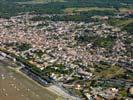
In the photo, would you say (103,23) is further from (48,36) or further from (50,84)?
(50,84)

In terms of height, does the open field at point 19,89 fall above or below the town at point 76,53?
above

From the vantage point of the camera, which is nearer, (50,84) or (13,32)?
(50,84)

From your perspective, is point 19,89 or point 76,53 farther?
point 76,53

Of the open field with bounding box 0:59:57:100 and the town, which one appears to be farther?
the town

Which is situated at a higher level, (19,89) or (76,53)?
(19,89)

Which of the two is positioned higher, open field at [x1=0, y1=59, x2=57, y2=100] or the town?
open field at [x1=0, y1=59, x2=57, y2=100]

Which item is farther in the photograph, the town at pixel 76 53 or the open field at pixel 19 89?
the town at pixel 76 53

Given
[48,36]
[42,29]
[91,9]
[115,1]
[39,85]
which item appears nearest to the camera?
[39,85]

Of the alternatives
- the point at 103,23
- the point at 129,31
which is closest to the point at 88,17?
the point at 103,23
